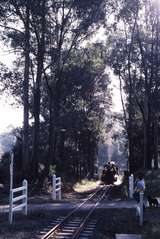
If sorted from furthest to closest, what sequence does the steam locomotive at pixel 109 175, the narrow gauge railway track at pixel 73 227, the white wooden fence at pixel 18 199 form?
1. the steam locomotive at pixel 109 175
2. the white wooden fence at pixel 18 199
3. the narrow gauge railway track at pixel 73 227

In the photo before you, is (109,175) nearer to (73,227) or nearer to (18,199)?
(18,199)

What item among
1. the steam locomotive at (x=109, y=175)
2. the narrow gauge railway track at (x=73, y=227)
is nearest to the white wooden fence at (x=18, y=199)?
the narrow gauge railway track at (x=73, y=227)

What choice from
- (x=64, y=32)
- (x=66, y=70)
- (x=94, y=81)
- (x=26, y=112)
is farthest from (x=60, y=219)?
(x=94, y=81)

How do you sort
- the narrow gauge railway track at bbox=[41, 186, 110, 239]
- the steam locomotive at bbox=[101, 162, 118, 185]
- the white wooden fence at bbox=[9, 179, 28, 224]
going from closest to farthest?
the narrow gauge railway track at bbox=[41, 186, 110, 239], the white wooden fence at bbox=[9, 179, 28, 224], the steam locomotive at bbox=[101, 162, 118, 185]

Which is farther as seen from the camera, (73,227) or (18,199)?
(18,199)

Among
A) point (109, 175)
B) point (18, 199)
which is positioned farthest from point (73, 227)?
point (109, 175)

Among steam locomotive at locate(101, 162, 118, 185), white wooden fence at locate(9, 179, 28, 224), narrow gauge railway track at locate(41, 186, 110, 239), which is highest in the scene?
steam locomotive at locate(101, 162, 118, 185)

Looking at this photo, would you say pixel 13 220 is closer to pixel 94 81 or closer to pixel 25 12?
pixel 25 12

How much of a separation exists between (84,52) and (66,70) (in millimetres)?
4745

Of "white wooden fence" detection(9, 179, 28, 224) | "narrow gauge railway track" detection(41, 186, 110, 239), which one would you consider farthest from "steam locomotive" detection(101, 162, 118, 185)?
"white wooden fence" detection(9, 179, 28, 224)

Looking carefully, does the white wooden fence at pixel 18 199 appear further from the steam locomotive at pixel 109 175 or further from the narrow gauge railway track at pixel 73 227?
the steam locomotive at pixel 109 175

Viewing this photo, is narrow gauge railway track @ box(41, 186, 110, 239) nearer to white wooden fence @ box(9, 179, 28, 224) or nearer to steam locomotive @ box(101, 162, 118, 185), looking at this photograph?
white wooden fence @ box(9, 179, 28, 224)

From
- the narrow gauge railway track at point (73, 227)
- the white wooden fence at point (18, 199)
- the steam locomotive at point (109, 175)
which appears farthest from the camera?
the steam locomotive at point (109, 175)

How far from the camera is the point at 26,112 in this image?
34.6 m
